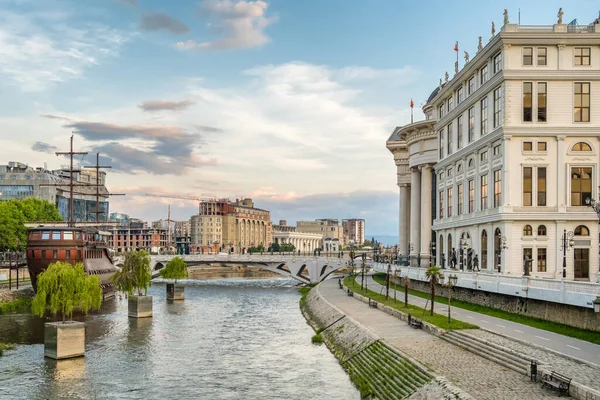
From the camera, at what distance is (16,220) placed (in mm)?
119375

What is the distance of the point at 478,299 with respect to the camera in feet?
177

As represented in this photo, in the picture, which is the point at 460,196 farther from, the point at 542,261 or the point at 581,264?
the point at 581,264

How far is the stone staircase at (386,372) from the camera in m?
30.6

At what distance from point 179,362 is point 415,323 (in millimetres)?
16439

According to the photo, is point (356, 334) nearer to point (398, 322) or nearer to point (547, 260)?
point (398, 322)

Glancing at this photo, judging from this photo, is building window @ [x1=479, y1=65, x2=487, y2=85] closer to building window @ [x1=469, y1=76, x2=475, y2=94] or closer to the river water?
building window @ [x1=469, y1=76, x2=475, y2=94]

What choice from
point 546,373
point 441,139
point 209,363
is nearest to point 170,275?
point 441,139

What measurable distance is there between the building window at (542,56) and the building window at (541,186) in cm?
966

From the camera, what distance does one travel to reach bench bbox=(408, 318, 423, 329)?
44688 mm

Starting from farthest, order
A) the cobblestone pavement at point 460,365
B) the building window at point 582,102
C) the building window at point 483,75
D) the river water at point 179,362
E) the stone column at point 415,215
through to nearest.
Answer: the stone column at point 415,215
the building window at point 483,75
the building window at point 582,102
the river water at point 179,362
the cobblestone pavement at point 460,365

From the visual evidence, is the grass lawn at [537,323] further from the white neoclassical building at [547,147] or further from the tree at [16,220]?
the tree at [16,220]

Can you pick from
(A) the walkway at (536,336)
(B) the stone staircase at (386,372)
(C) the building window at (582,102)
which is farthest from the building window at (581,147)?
(B) the stone staircase at (386,372)

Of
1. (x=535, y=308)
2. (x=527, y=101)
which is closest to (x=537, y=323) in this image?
(x=535, y=308)

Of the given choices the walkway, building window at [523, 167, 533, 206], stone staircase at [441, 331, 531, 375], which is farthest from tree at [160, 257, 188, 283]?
stone staircase at [441, 331, 531, 375]
